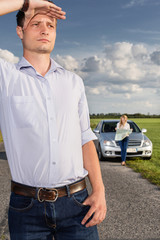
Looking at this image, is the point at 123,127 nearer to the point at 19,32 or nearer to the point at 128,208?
the point at 128,208

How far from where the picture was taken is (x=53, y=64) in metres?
1.96

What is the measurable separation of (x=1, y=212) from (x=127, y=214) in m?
2.18

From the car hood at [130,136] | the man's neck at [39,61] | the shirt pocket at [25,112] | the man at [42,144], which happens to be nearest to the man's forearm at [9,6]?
the man at [42,144]

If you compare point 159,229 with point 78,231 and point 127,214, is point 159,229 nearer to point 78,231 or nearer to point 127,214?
point 127,214

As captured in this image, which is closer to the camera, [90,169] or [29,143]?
[29,143]

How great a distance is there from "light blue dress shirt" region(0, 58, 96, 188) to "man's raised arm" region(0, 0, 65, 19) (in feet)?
1.01

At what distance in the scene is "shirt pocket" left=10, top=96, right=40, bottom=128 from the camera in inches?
69.5

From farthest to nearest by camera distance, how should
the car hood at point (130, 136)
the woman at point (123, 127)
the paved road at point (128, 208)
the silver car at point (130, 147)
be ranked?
the car hood at point (130, 136)
the silver car at point (130, 147)
the woman at point (123, 127)
the paved road at point (128, 208)

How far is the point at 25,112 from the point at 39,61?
368 millimetres

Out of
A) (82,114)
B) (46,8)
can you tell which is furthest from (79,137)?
(46,8)

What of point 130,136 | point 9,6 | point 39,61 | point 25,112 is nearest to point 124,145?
point 130,136

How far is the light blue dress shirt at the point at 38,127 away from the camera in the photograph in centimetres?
176

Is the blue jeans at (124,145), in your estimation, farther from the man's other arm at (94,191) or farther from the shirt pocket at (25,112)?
the shirt pocket at (25,112)

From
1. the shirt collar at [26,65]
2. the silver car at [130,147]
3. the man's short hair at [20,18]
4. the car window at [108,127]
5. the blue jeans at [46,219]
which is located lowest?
the silver car at [130,147]
